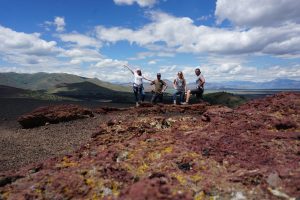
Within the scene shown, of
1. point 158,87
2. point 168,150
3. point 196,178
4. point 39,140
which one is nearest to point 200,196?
point 196,178

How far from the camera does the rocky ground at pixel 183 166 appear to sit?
6105mm

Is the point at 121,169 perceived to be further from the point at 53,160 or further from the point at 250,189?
the point at 250,189

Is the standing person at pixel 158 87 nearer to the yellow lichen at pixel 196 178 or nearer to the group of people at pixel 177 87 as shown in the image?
the group of people at pixel 177 87

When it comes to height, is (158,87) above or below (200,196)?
above

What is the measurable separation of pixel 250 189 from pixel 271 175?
0.47 metres

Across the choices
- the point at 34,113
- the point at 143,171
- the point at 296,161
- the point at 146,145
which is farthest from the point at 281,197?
the point at 34,113

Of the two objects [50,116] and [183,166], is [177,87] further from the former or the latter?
[183,166]

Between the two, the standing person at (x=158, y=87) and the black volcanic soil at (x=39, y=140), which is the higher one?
the standing person at (x=158, y=87)

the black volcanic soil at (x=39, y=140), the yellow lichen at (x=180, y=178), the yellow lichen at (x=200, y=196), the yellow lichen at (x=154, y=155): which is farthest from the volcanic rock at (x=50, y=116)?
the yellow lichen at (x=200, y=196)

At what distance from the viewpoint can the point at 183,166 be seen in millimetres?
7215

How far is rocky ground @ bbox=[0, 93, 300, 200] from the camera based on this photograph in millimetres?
6105

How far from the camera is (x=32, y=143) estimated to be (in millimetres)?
16953

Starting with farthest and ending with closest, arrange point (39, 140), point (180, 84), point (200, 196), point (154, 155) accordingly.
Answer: point (180, 84)
point (39, 140)
point (154, 155)
point (200, 196)

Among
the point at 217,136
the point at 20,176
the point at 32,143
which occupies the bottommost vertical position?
the point at 32,143
